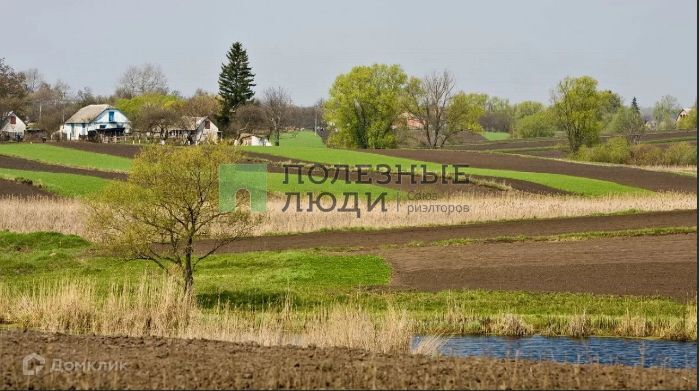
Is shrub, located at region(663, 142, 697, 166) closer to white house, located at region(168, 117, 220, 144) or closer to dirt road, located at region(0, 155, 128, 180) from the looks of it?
dirt road, located at region(0, 155, 128, 180)

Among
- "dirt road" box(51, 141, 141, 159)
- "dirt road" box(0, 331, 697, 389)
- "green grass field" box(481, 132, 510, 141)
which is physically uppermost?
"green grass field" box(481, 132, 510, 141)

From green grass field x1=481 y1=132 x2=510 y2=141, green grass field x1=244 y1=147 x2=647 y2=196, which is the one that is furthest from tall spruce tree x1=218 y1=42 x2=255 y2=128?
green grass field x1=481 y1=132 x2=510 y2=141

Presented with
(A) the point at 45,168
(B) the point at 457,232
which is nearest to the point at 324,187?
(B) the point at 457,232

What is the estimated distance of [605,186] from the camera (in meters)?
68.1

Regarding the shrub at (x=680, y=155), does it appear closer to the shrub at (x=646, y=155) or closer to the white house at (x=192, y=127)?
the shrub at (x=646, y=155)

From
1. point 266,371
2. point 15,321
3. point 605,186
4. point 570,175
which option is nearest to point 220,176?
point 15,321

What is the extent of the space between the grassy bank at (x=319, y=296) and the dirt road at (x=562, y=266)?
138 cm

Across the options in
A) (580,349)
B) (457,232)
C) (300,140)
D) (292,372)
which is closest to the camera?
(292,372)

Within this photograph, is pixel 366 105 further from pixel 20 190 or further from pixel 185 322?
pixel 185 322

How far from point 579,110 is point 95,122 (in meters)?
74.4

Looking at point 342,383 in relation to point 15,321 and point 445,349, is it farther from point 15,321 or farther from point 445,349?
point 15,321

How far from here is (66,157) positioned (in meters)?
87.4

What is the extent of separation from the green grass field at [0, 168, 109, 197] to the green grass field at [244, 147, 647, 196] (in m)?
27.2

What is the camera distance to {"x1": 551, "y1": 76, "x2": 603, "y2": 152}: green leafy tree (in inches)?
4697
